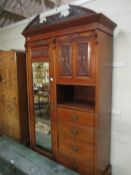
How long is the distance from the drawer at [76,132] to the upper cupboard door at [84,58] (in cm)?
51

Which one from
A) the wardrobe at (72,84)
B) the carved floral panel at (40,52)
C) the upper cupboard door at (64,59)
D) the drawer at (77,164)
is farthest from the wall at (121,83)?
the carved floral panel at (40,52)

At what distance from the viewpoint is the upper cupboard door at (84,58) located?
5.20ft

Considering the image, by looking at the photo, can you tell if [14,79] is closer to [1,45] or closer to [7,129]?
[7,129]

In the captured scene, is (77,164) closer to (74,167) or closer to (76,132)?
(74,167)

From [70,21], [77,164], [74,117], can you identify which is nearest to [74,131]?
[74,117]

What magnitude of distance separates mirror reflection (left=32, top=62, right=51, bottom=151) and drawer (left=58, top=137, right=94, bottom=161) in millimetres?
250

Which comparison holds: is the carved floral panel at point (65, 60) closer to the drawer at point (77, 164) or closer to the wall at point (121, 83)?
the wall at point (121, 83)

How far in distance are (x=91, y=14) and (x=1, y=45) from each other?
8.50 feet

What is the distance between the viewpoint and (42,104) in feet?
7.07

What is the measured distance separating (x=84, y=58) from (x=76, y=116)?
633mm

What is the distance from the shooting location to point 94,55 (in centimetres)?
157

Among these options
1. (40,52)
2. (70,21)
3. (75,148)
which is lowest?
(75,148)

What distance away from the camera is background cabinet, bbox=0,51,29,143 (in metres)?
2.48

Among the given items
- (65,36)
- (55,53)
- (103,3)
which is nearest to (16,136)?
(55,53)
